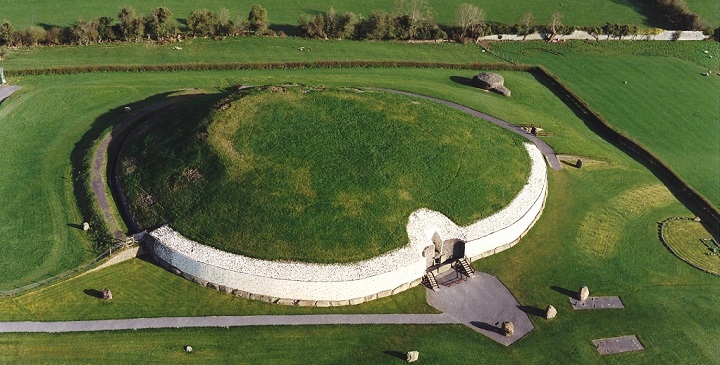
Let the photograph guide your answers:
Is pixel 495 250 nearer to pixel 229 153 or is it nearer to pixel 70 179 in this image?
pixel 229 153

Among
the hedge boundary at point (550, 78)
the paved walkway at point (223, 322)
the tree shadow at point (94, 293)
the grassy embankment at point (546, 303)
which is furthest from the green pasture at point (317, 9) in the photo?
the paved walkway at point (223, 322)

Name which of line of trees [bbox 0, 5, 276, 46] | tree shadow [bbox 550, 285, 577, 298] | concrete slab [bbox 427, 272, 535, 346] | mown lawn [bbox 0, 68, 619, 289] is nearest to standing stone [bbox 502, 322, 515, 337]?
concrete slab [bbox 427, 272, 535, 346]

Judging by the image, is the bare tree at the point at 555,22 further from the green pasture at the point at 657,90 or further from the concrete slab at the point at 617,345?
the concrete slab at the point at 617,345

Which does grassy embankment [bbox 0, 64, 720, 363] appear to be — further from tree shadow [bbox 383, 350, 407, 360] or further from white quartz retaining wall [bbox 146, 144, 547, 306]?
white quartz retaining wall [bbox 146, 144, 547, 306]

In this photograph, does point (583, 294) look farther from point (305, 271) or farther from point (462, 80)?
point (462, 80)

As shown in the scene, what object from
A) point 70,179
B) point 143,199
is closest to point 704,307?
point 143,199
